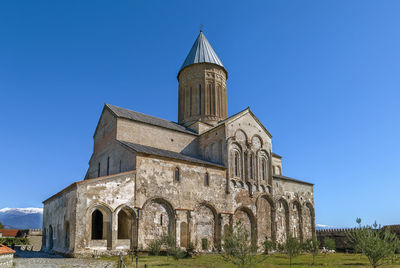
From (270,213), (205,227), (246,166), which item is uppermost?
(246,166)

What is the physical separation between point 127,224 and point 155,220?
163cm

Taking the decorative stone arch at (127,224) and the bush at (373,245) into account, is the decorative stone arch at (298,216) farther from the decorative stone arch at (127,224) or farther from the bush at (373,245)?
the bush at (373,245)

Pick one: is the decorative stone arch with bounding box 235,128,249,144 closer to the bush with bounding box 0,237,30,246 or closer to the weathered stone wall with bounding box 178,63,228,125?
the weathered stone wall with bounding box 178,63,228,125

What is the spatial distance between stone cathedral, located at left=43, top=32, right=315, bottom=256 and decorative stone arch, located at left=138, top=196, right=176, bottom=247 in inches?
2.2

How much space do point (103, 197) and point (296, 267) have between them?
34.3 ft

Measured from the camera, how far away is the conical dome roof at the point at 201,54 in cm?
2980

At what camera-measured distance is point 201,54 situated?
30141 millimetres

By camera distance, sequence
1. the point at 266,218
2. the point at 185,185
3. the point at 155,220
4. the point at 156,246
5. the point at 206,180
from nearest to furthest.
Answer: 1. the point at 156,246
2. the point at 155,220
3. the point at 185,185
4. the point at 206,180
5. the point at 266,218

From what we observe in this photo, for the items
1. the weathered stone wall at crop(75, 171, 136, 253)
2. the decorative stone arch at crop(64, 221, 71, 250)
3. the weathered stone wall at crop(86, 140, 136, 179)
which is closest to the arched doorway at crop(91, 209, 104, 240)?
the weathered stone wall at crop(86, 140, 136, 179)

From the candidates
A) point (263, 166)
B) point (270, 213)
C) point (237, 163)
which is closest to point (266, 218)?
point (270, 213)

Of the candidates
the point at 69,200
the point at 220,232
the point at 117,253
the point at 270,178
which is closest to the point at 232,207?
the point at 220,232

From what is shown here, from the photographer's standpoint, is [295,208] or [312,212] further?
[312,212]

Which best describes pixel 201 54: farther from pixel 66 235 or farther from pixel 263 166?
pixel 66 235

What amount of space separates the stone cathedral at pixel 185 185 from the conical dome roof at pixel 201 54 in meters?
0.11
